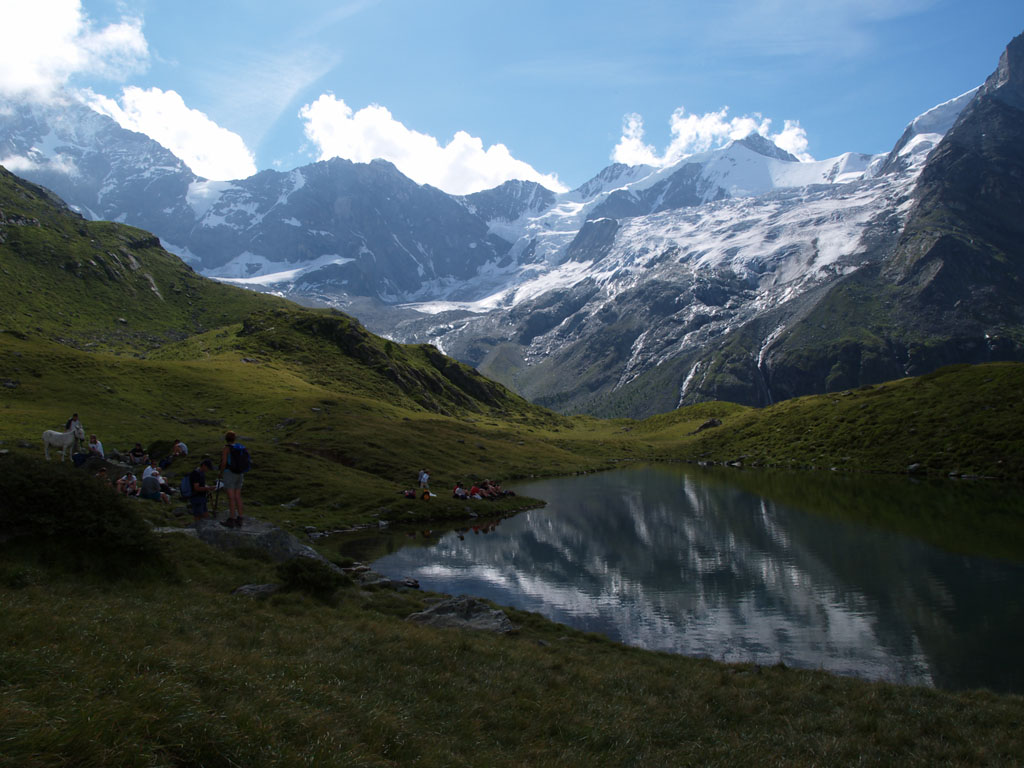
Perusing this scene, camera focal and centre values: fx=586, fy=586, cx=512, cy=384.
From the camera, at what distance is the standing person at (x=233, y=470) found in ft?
94.4

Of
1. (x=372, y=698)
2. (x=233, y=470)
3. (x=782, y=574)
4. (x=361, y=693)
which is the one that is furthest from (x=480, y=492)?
(x=372, y=698)

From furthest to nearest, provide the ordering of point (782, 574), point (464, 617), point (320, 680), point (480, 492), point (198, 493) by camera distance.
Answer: point (480, 492) < point (782, 574) < point (198, 493) < point (464, 617) < point (320, 680)

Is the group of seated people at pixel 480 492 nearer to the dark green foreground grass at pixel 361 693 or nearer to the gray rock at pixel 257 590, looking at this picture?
the dark green foreground grass at pixel 361 693

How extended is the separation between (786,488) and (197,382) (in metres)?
95.0

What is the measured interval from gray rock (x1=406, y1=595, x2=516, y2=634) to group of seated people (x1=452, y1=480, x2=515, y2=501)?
134 feet

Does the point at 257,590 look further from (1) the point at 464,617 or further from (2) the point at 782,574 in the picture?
(2) the point at 782,574

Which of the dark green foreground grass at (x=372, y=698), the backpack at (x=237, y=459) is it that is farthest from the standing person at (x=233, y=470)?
the dark green foreground grass at (x=372, y=698)

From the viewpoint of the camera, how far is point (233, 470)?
29.1 metres

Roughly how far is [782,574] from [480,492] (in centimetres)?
3785

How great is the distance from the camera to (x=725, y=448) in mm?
139125

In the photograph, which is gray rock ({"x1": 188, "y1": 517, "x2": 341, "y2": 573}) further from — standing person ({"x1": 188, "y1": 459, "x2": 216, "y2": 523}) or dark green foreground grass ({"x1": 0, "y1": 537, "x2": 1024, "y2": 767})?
dark green foreground grass ({"x1": 0, "y1": 537, "x2": 1024, "y2": 767})

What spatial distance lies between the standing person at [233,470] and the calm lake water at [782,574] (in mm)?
11852

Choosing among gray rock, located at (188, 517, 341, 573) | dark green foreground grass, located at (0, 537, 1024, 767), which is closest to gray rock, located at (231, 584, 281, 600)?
dark green foreground grass, located at (0, 537, 1024, 767)

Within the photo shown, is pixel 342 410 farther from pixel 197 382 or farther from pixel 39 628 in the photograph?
pixel 39 628
